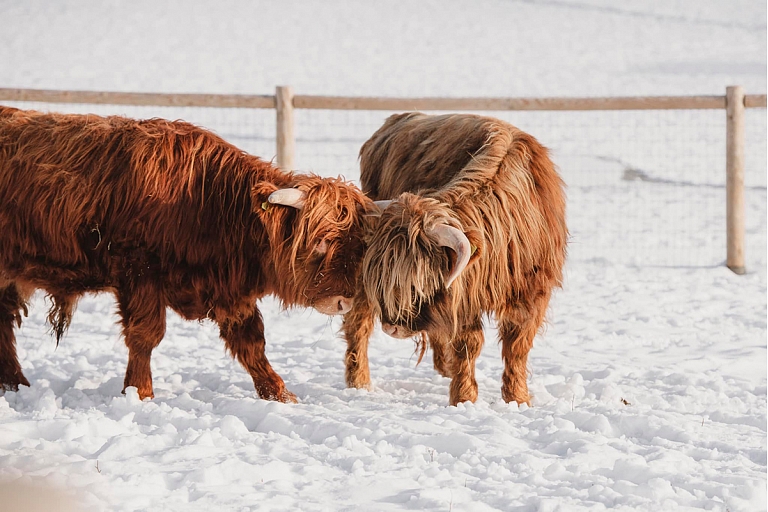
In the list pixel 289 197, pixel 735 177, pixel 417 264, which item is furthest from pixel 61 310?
pixel 735 177

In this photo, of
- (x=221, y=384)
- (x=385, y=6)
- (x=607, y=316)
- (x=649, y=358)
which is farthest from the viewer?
(x=385, y=6)

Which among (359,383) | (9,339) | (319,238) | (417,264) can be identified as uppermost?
(319,238)

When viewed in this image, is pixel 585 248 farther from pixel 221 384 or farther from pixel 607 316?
pixel 221 384

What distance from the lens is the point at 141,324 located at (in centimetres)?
453

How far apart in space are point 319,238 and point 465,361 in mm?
1006

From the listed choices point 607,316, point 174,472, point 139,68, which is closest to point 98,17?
point 139,68

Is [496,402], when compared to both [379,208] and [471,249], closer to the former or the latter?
[471,249]

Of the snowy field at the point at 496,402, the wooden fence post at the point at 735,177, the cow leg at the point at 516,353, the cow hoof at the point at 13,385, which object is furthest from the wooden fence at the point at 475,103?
the cow leg at the point at 516,353

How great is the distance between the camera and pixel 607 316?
684 centimetres

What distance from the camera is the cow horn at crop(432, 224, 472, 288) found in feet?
13.0

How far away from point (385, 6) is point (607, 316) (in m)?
24.2

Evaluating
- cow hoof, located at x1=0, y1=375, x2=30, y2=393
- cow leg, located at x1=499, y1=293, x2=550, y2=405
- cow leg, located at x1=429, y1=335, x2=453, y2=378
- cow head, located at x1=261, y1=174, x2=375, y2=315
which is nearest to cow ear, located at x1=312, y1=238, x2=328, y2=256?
cow head, located at x1=261, y1=174, x2=375, y2=315

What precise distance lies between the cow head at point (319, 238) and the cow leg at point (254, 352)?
0.53 m

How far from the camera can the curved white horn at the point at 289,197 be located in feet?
13.8
